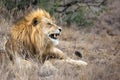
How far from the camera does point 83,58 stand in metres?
7.66

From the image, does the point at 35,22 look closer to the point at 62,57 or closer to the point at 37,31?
the point at 37,31

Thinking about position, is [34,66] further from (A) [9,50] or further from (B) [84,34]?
(B) [84,34]

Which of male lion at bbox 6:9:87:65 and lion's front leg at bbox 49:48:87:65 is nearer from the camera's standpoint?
male lion at bbox 6:9:87:65

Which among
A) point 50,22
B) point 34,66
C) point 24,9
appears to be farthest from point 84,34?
point 34,66

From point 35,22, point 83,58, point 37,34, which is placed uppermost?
point 35,22

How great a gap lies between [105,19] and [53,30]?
715 centimetres

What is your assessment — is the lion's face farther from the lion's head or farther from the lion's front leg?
the lion's front leg

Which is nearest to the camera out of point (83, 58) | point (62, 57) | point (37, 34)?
point (37, 34)

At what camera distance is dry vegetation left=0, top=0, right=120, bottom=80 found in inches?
220

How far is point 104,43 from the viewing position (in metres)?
9.95

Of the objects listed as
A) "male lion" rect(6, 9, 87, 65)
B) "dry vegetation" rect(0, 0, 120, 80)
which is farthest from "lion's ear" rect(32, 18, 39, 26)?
"dry vegetation" rect(0, 0, 120, 80)

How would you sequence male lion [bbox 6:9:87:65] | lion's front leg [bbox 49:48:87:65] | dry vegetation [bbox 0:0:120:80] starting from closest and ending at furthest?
dry vegetation [bbox 0:0:120:80]
male lion [bbox 6:9:87:65]
lion's front leg [bbox 49:48:87:65]

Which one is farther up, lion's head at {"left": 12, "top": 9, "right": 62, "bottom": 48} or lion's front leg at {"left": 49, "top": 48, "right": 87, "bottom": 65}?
lion's head at {"left": 12, "top": 9, "right": 62, "bottom": 48}

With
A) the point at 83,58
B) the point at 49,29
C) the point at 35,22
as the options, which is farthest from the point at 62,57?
the point at 35,22
